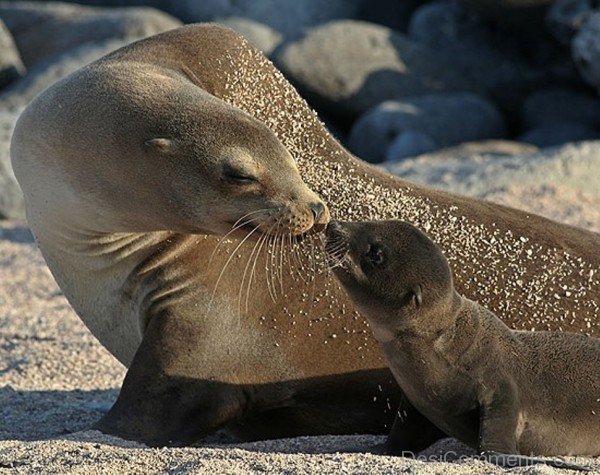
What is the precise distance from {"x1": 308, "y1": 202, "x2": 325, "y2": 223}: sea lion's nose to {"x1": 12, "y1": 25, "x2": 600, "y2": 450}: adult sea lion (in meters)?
0.14

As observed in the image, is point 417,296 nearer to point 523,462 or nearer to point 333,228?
point 333,228

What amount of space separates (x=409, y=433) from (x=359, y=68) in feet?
52.3

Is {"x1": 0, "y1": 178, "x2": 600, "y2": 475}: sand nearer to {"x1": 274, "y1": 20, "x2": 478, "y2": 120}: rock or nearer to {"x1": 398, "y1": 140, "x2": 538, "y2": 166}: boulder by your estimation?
{"x1": 398, "y1": 140, "x2": 538, "y2": 166}: boulder

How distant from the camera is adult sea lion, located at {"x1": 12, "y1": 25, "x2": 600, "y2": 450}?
616cm

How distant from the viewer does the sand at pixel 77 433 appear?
17.5 feet

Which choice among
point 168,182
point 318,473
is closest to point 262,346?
point 168,182

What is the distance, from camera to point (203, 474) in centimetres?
514

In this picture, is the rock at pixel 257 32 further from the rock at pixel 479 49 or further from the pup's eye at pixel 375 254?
the pup's eye at pixel 375 254

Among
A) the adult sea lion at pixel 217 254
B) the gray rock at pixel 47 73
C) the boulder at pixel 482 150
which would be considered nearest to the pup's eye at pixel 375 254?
the adult sea lion at pixel 217 254

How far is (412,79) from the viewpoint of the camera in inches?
869

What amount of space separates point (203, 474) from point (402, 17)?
2056 centimetres

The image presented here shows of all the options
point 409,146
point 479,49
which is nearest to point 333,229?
point 409,146

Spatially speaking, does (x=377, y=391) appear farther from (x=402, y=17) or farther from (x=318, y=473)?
(x=402, y=17)

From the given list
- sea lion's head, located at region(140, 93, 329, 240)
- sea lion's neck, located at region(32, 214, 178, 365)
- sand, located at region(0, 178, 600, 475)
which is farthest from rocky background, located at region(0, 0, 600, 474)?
sea lion's head, located at region(140, 93, 329, 240)
